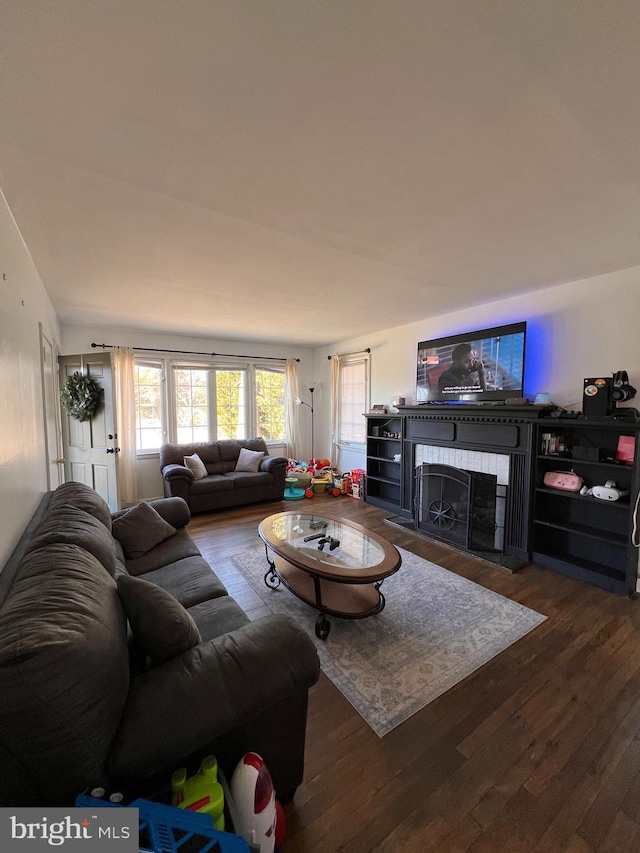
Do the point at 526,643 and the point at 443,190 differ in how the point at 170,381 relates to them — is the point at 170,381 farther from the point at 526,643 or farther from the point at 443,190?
the point at 526,643

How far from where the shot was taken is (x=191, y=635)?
1.25 meters

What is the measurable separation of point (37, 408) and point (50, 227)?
3.92ft

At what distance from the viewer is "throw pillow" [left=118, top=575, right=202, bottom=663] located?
119cm

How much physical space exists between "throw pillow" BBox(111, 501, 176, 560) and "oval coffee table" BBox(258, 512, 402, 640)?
29.9 inches

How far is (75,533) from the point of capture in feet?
5.09

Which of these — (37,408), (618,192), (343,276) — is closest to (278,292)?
(343,276)

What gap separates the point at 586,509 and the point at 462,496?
41.9 inches

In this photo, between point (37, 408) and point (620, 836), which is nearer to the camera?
point (620, 836)

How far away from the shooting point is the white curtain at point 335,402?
5.88m

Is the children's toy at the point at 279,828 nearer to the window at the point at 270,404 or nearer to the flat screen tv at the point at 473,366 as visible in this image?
the flat screen tv at the point at 473,366

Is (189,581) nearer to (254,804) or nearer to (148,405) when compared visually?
(254,804)

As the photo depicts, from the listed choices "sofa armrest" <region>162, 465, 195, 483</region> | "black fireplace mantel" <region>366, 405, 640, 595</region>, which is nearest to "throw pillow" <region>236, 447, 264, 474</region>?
"sofa armrest" <region>162, 465, 195, 483</region>

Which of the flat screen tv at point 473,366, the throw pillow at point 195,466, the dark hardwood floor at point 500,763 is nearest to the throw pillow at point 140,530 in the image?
the dark hardwood floor at point 500,763

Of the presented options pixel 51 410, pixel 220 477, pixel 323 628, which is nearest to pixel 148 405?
pixel 220 477
